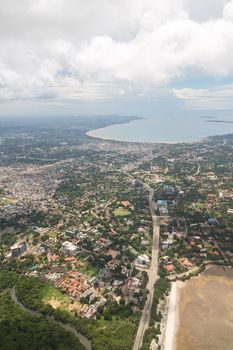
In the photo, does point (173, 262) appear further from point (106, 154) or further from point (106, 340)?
point (106, 154)

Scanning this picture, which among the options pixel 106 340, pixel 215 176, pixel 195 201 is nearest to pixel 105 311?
pixel 106 340

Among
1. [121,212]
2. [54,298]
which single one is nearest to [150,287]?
[54,298]

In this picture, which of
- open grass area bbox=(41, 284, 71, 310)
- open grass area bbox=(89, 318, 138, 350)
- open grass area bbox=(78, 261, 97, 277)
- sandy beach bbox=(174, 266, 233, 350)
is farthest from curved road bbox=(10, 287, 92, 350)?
open grass area bbox=(78, 261, 97, 277)

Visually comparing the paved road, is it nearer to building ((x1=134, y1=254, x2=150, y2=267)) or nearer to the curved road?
building ((x1=134, y1=254, x2=150, y2=267))

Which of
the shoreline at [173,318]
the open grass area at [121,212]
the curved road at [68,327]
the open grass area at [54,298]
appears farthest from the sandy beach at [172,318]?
the open grass area at [121,212]

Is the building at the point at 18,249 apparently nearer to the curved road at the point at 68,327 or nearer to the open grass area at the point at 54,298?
the curved road at the point at 68,327
